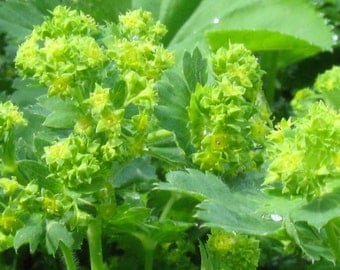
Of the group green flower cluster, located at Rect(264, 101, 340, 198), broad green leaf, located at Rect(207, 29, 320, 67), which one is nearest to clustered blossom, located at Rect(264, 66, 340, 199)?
green flower cluster, located at Rect(264, 101, 340, 198)

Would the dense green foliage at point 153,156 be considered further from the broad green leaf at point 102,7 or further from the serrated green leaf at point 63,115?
the broad green leaf at point 102,7

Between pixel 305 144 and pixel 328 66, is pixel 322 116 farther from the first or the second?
pixel 328 66

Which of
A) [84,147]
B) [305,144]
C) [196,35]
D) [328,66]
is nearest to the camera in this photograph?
[305,144]

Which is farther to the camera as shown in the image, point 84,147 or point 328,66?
point 328,66

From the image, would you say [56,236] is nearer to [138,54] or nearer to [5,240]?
[5,240]

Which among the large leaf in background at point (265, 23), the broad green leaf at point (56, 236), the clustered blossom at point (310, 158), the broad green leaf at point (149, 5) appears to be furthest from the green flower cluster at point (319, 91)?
the broad green leaf at point (56, 236)

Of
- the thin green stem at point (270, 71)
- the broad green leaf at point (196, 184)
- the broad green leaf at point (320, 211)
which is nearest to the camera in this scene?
the broad green leaf at point (320, 211)

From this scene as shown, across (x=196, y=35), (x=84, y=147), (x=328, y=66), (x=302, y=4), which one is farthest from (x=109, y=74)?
(x=328, y=66)

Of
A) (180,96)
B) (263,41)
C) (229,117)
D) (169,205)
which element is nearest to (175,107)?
(180,96)
